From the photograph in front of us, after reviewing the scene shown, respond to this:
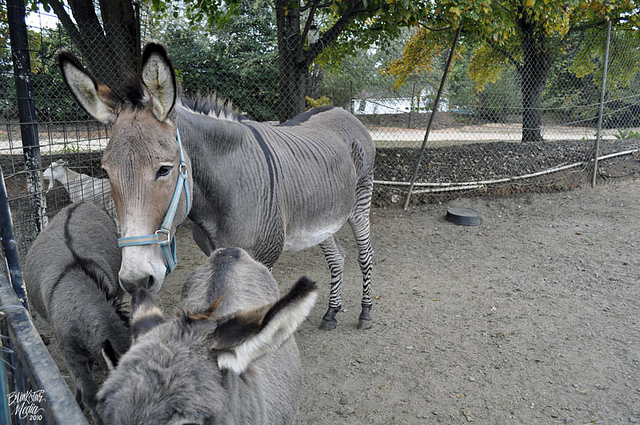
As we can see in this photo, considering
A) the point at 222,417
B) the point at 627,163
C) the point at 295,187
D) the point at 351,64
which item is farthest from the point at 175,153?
the point at 351,64

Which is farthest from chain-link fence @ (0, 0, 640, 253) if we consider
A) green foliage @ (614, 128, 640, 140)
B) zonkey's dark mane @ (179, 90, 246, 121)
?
zonkey's dark mane @ (179, 90, 246, 121)

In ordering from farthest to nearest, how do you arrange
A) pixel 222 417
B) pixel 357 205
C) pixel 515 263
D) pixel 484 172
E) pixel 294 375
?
pixel 484 172 → pixel 515 263 → pixel 357 205 → pixel 294 375 → pixel 222 417

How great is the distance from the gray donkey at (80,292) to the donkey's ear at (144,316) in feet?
1.47

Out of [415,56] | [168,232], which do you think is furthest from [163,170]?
[415,56]

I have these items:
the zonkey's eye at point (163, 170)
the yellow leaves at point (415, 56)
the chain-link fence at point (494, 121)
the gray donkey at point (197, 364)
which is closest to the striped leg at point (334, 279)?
the zonkey's eye at point (163, 170)

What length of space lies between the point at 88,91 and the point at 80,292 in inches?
53.0

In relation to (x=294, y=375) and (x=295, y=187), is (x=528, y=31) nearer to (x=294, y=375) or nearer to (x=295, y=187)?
(x=295, y=187)

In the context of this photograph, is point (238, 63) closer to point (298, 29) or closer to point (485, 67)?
point (298, 29)

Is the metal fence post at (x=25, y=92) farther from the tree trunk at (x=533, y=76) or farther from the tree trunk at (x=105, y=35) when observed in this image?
the tree trunk at (x=533, y=76)

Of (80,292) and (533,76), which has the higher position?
(533,76)

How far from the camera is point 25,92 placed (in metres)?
4.33

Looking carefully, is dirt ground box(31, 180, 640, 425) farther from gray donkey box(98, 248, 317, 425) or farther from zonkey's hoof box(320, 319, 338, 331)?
gray donkey box(98, 248, 317, 425)

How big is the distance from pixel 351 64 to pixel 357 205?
16.1m

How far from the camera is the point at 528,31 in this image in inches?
389
